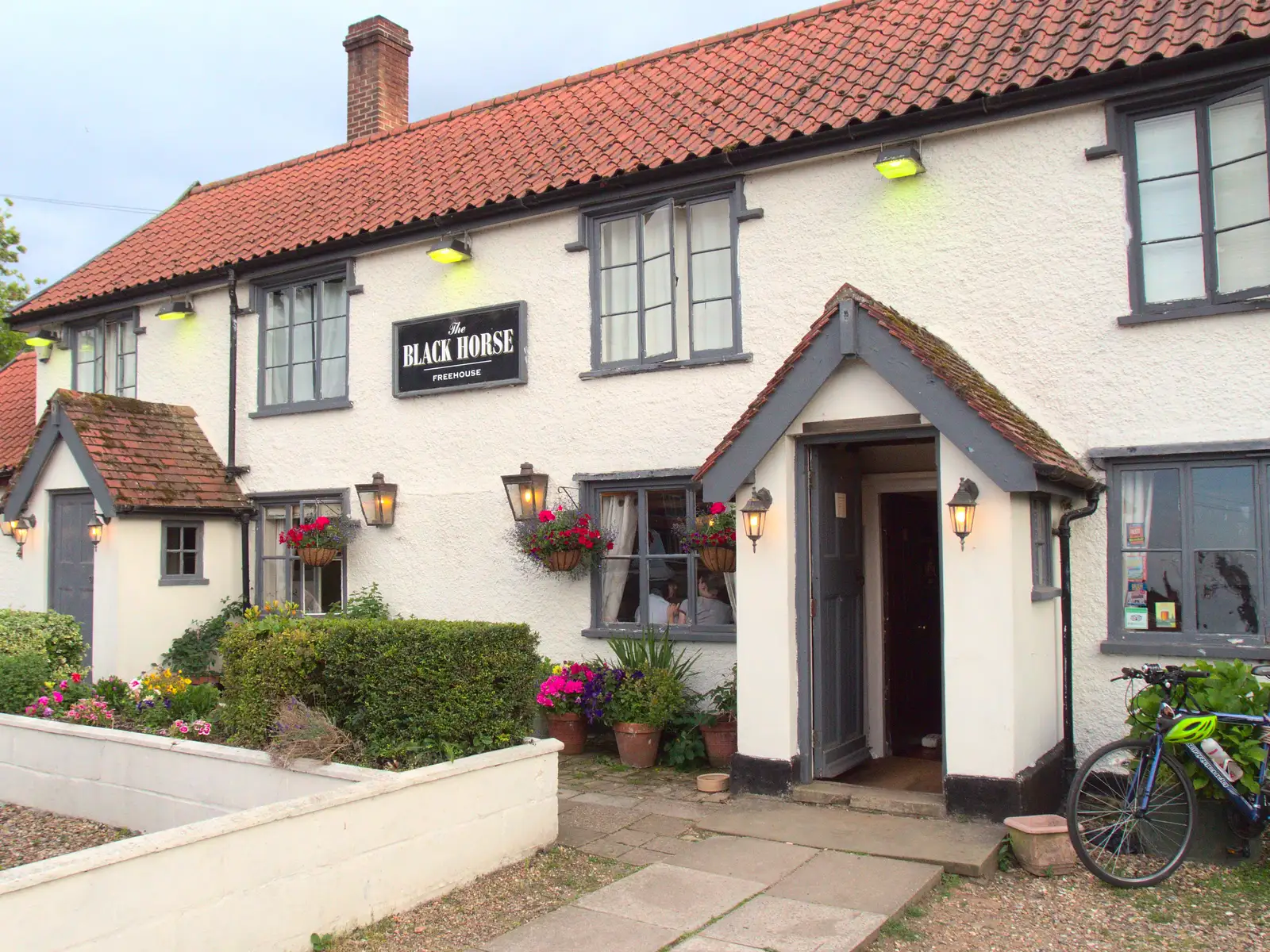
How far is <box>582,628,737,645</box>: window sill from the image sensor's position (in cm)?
952

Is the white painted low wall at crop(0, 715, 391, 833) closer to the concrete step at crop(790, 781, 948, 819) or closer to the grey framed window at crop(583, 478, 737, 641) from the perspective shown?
the concrete step at crop(790, 781, 948, 819)

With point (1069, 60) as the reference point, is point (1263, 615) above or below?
below

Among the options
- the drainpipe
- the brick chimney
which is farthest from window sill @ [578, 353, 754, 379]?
the brick chimney

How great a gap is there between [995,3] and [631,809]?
7786 millimetres

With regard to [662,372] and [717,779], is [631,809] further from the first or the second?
[662,372]

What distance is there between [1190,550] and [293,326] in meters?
9.77

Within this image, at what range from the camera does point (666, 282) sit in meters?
10.1

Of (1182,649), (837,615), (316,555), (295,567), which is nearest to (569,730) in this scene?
(837,615)

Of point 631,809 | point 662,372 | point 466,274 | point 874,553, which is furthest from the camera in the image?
point 466,274

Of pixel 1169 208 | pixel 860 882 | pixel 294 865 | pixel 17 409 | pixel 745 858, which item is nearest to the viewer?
pixel 294 865

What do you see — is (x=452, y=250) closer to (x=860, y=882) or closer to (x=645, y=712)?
(x=645, y=712)

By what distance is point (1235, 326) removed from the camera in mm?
7531

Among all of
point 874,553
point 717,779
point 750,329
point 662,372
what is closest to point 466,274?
point 662,372

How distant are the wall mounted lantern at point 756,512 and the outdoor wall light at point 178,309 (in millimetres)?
8680
